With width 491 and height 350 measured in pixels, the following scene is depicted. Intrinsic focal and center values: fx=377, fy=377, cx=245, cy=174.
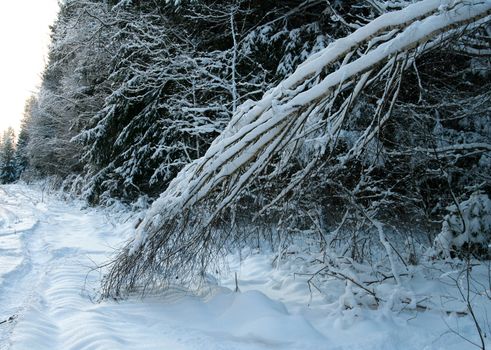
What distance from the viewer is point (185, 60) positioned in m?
8.21

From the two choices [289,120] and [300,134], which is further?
[300,134]

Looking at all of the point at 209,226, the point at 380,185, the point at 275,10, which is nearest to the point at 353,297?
the point at 209,226

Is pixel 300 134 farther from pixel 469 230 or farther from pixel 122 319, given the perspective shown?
pixel 469 230

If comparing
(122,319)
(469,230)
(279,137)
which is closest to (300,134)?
(279,137)

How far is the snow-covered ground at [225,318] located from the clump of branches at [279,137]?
0.39m

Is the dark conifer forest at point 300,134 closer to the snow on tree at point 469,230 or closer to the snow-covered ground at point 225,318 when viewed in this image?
the snow on tree at point 469,230

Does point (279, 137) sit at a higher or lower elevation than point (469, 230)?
higher

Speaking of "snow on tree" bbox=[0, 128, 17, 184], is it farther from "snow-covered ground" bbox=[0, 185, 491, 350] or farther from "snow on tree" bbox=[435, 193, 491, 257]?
"snow on tree" bbox=[435, 193, 491, 257]

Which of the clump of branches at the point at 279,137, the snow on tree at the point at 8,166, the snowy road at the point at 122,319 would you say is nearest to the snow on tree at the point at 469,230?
the clump of branches at the point at 279,137

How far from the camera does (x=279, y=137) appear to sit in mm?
2904

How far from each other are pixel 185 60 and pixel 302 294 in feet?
19.5

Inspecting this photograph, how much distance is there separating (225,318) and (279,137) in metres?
1.69

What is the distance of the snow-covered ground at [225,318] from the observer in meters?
2.85

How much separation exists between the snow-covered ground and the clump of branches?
1.28 ft
